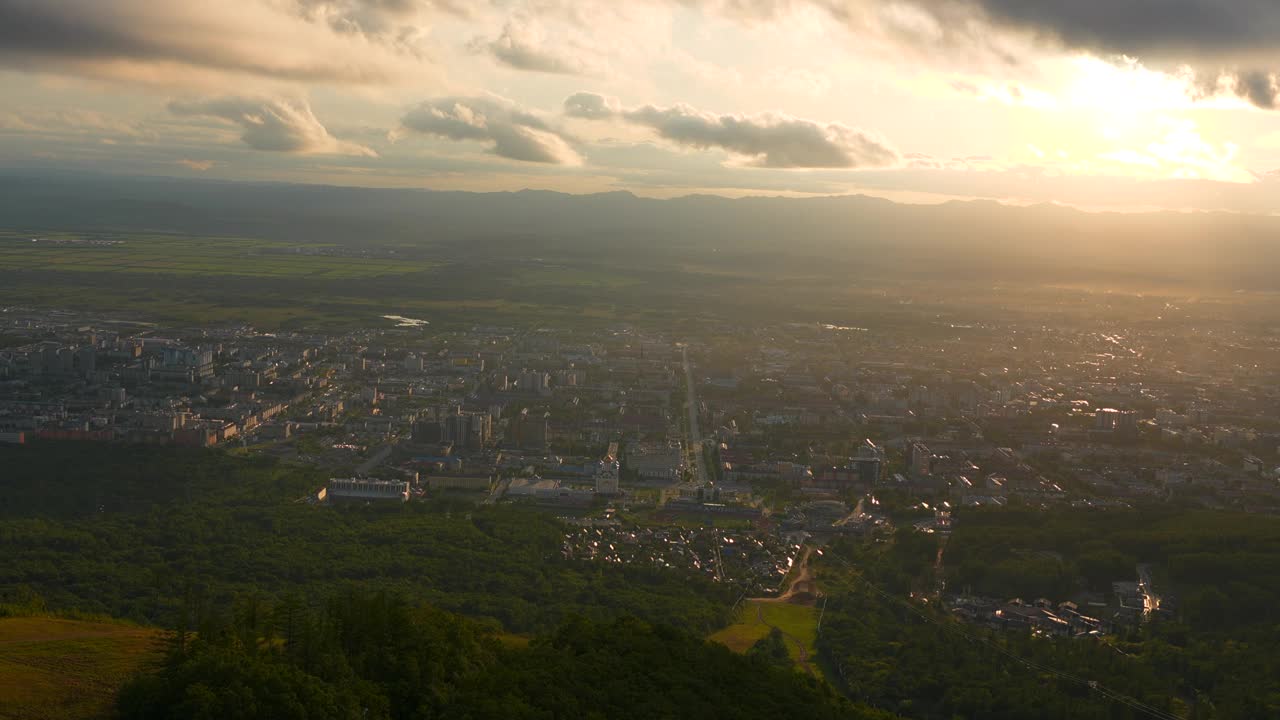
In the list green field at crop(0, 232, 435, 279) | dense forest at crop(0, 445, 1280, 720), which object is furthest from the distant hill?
dense forest at crop(0, 445, 1280, 720)

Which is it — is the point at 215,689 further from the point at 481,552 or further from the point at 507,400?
the point at 507,400

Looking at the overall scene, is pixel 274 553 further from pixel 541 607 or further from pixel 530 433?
pixel 530 433

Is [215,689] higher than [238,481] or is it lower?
higher

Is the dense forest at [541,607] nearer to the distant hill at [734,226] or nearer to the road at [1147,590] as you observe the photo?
the road at [1147,590]

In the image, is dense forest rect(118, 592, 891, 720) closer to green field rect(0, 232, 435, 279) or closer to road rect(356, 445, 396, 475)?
road rect(356, 445, 396, 475)

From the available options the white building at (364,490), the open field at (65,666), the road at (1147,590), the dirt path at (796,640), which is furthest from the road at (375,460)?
the road at (1147,590)

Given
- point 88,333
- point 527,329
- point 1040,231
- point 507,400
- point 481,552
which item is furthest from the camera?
point 1040,231

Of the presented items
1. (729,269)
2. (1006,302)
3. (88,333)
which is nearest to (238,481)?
(88,333)
